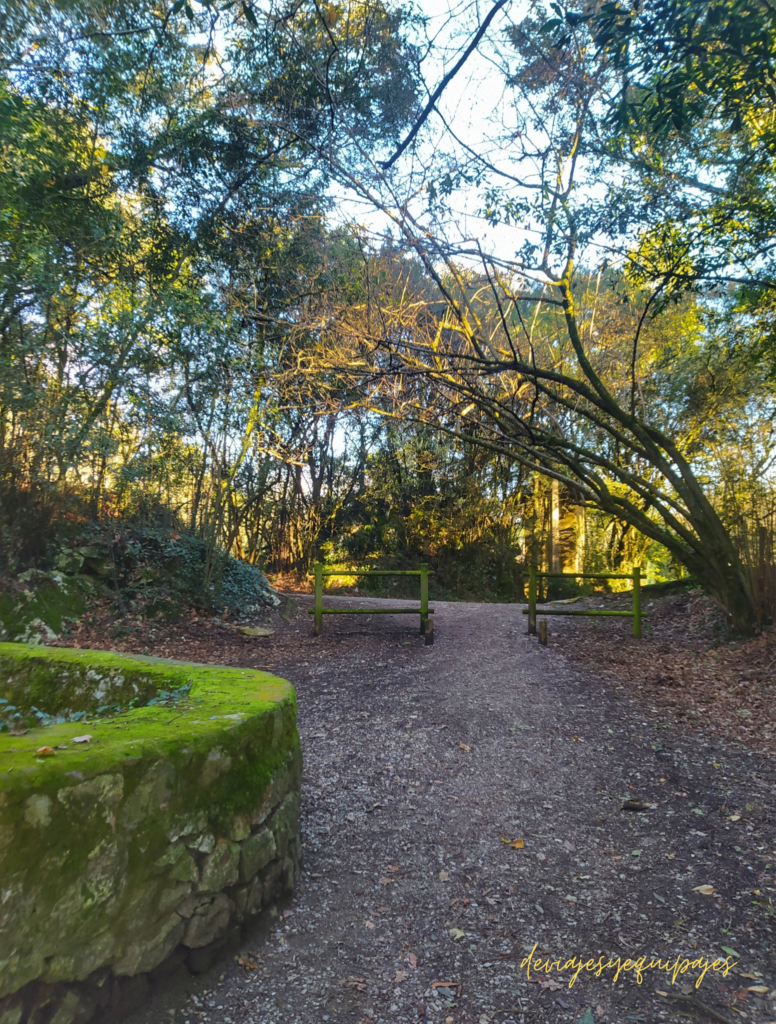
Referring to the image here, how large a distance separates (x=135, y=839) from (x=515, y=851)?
220cm

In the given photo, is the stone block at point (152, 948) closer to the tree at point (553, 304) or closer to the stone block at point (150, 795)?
the stone block at point (150, 795)

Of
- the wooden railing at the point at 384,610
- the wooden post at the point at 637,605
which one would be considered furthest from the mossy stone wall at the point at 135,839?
the wooden post at the point at 637,605

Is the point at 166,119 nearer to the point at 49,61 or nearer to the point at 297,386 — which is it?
the point at 49,61

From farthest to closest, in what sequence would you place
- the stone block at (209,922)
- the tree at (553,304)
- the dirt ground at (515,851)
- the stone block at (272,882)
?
the tree at (553,304) → the stone block at (272,882) → the dirt ground at (515,851) → the stone block at (209,922)

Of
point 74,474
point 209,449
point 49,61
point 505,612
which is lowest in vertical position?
point 505,612

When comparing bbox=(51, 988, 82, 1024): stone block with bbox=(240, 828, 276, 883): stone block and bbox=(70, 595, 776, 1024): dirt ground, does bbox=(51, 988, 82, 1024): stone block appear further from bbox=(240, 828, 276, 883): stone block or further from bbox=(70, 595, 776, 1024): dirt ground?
bbox=(240, 828, 276, 883): stone block

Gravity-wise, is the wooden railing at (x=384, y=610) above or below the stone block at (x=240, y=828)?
above

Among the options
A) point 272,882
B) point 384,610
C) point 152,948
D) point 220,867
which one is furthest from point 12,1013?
point 384,610

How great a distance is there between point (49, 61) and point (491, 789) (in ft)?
28.2

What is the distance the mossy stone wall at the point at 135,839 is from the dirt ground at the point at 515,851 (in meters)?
0.24

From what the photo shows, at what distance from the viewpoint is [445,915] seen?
279 centimetres

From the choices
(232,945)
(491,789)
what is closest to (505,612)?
(491,789)

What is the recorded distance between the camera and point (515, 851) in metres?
3.32

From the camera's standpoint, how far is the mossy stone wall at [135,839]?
66.6 inches
